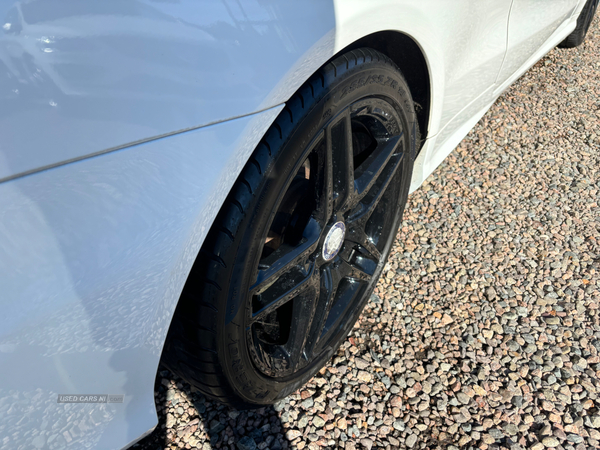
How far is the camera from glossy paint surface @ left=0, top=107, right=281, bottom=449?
75cm

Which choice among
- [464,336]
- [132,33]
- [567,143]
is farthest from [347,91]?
[567,143]

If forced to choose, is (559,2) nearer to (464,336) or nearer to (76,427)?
(464,336)

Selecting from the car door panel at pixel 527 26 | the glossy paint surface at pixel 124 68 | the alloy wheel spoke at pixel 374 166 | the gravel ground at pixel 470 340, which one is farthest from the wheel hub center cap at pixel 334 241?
the car door panel at pixel 527 26

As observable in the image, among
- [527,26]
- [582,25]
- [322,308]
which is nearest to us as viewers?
[322,308]

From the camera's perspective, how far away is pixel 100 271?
2.79ft

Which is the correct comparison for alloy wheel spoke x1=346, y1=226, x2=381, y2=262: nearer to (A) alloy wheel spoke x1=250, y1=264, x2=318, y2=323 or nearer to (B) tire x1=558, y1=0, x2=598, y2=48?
(A) alloy wheel spoke x1=250, y1=264, x2=318, y2=323

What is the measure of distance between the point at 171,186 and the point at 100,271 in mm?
201

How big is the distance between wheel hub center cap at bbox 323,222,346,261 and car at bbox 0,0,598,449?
0.01 m

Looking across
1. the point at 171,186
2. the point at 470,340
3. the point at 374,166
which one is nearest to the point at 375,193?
the point at 374,166

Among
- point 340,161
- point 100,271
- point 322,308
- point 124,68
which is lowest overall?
point 322,308

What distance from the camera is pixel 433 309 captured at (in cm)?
199

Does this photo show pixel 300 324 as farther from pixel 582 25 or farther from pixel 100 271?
pixel 582 25

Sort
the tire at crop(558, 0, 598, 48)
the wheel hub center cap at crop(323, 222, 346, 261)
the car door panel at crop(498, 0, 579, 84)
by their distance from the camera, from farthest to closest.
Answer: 1. the tire at crop(558, 0, 598, 48)
2. the car door panel at crop(498, 0, 579, 84)
3. the wheel hub center cap at crop(323, 222, 346, 261)

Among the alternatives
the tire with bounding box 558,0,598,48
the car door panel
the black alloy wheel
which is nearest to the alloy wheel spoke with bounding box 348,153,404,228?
the black alloy wheel
